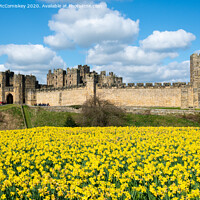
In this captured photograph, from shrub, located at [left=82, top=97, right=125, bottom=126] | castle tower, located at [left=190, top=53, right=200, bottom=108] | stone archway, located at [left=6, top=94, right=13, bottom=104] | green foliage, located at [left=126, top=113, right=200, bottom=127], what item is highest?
castle tower, located at [left=190, top=53, right=200, bottom=108]

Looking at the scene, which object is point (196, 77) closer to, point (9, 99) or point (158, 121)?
point (158, 121)

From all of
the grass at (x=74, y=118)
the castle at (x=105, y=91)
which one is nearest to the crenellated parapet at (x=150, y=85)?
the castle at (x=105, y=91)

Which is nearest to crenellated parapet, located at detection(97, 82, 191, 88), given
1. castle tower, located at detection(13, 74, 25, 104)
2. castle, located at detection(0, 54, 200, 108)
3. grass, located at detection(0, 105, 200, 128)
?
castle, located at detection(0, 54, 200, 108)

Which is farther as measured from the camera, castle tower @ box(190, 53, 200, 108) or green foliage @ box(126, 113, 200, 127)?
castle tower @ box(190, 53, 200, 108)

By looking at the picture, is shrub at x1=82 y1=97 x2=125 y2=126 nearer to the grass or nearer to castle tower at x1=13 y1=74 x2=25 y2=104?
the grass

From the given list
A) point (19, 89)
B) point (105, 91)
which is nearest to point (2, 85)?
point (19, 89)

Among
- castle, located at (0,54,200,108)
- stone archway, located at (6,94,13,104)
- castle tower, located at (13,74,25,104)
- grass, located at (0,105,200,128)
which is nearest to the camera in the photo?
grass, located at (0,105,200,128)

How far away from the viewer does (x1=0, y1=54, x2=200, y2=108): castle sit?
136 feet

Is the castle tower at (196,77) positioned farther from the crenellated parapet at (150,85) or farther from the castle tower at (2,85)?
the castle tower at (2,85)

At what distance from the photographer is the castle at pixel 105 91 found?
41.5m

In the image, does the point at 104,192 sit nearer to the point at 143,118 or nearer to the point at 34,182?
the point at 34,182

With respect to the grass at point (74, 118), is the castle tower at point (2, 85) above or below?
above

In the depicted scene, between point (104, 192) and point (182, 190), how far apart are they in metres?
1.97

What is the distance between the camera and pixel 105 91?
48688mm
